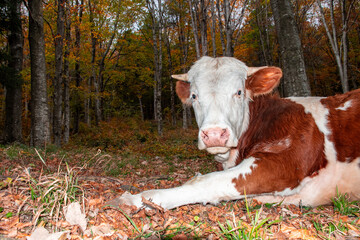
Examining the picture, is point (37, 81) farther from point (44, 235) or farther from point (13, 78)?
point (44, 235)

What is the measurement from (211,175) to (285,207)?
3.37ft

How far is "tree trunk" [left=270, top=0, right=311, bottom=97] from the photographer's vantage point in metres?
6.10

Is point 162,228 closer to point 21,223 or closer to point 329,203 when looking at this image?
point 21,223

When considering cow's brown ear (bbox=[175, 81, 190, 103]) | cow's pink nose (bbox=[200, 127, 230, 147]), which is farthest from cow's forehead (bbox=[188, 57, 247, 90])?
cow's pink nose (bbox=[200, 127, 230, 147])

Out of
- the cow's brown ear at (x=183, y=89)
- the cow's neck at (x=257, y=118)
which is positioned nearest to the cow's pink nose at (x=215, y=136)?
the cow's neck at (x=257, y=118)

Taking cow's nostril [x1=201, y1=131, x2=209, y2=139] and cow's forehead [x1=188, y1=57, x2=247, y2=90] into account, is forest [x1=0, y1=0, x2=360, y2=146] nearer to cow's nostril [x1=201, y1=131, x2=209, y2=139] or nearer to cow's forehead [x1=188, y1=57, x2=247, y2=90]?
cow's forehead [x1=188, y1=57, x2=247, y2=90]

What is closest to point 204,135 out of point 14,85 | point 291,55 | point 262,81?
point 262,81

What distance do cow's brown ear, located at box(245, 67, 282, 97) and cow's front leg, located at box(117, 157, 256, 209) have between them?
59.2 inches

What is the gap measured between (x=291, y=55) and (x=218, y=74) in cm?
352

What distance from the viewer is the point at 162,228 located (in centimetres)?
198

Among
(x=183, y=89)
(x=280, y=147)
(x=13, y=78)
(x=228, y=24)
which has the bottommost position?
(x=280, y=147)

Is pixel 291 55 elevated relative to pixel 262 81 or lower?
elevated

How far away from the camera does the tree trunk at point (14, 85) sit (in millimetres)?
11984

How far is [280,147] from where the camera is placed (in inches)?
124
